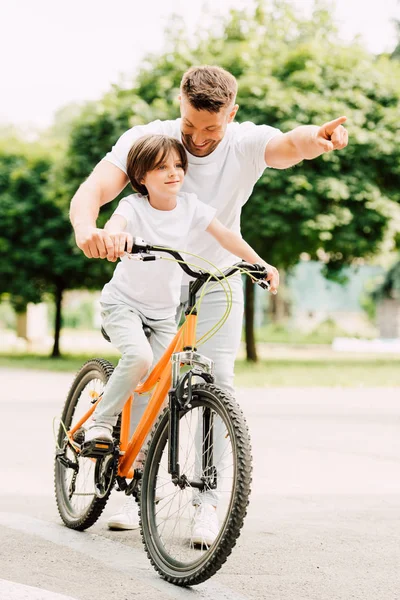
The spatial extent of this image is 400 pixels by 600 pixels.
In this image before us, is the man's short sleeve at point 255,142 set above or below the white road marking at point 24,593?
above

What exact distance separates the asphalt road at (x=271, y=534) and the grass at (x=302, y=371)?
6356 mm

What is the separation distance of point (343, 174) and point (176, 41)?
494 cm

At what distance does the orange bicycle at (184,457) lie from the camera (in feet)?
11.6

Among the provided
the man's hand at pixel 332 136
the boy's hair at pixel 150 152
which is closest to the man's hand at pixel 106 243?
the boy's hair at pixel 150 152

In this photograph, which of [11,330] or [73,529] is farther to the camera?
[11,330]

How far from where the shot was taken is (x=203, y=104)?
4.02 meters

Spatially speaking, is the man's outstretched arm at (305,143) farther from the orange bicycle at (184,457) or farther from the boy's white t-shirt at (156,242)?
the orange bicycle at (184,457)

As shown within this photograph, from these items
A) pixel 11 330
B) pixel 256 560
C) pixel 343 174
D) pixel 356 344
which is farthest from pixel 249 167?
pixel 11 330

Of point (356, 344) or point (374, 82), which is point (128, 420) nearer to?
point (374, 82)

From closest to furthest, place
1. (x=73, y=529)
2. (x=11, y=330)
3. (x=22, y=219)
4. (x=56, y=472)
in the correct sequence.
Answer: (x=73, y=529)
(x=56, y=472)
(x=22, y=219)
(x=11, y=330)

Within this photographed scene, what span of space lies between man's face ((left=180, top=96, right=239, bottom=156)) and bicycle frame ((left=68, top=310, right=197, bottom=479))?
77cm

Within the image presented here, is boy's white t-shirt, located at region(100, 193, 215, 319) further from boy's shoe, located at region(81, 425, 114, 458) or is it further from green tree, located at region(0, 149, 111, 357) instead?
green tree, located at region(0, 149, 111, 357)

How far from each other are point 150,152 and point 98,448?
4.14 feet

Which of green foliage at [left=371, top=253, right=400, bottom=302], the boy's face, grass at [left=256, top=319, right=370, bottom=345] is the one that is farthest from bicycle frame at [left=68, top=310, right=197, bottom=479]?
grass at [left=256, top=319, right=370, bottom=345]
